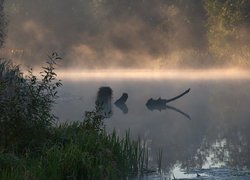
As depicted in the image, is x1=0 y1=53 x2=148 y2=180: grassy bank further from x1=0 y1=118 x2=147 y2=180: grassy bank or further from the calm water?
the calm water

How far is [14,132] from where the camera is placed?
16.8m

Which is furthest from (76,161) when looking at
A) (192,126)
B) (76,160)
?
(192,126)

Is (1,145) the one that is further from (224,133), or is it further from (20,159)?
(224,133)

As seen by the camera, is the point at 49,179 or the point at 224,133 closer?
the point at 49,179

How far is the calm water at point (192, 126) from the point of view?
20.2 m

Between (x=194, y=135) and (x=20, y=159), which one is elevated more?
(x=194, y=135)

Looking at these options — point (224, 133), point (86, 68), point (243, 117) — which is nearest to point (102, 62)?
point (86, 68)

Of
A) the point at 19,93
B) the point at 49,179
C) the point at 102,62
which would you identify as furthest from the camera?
the point at 102,62

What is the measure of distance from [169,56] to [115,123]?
70.2 meters

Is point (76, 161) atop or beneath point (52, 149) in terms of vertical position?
beneath

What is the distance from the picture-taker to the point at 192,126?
3456 centimetres

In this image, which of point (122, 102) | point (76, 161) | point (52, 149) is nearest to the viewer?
point (76, 161)

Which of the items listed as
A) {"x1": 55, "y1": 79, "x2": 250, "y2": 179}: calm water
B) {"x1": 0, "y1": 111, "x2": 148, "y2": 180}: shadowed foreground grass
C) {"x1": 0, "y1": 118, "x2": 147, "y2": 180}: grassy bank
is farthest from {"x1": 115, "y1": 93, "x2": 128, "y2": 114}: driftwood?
{"x1": 0, "y1": 118, "x2": 147, "y2": 180}: grassy bank

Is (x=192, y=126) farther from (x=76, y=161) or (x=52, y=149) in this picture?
(x=76, y=161)
